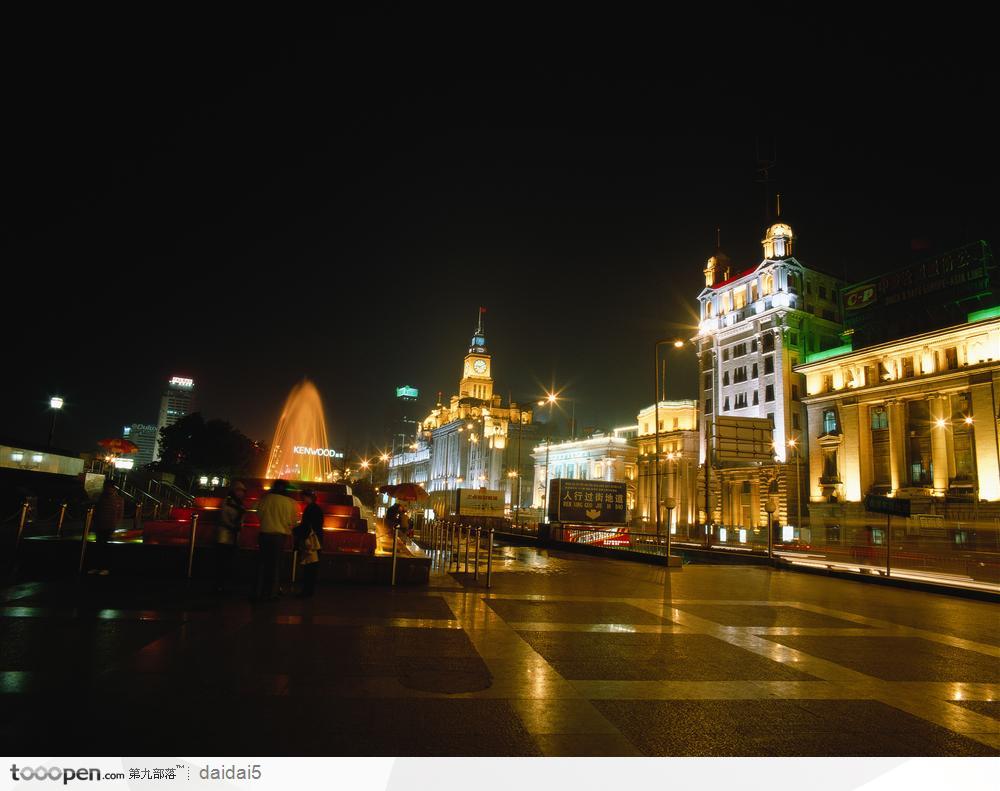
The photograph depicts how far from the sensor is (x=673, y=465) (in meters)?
83.6

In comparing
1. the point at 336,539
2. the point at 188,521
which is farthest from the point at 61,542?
the point at 336,539

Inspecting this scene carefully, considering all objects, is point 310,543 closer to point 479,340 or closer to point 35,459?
point 35,459

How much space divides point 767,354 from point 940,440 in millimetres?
20204

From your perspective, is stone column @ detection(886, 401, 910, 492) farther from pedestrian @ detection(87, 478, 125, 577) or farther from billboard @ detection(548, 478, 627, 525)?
pedestrian @ detection(87, 478, 125, 577)

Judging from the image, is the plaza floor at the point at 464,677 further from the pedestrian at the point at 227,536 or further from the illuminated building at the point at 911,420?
the illuminated building at the point at 911,420

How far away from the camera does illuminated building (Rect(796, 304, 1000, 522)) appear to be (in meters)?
49.2


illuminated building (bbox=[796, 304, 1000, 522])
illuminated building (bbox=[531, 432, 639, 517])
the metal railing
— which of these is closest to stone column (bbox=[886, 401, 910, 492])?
illuminated building (bbox=[796, 304, 1000, 522])

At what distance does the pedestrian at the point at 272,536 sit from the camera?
10.9 metres

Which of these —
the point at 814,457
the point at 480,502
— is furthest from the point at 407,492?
the point at 814,457

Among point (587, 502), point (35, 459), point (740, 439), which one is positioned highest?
point (740, 439)

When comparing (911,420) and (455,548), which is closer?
(455,548)

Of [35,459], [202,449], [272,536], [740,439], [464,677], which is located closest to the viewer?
[464,677]
